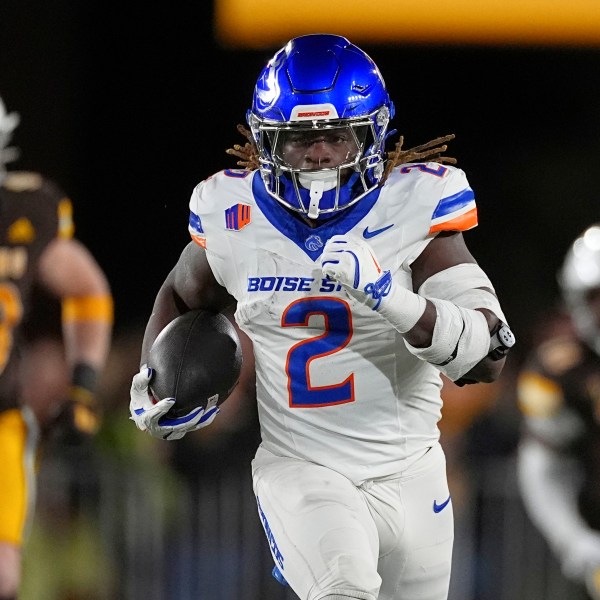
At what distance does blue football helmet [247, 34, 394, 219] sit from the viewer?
2373 millimetres

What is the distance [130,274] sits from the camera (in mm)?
5762

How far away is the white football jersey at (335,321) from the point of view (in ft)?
7.82

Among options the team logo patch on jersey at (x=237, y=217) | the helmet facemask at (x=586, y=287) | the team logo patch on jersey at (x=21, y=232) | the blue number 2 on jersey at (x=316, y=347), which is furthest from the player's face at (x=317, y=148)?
the helmet facemask at (x=586, y=287)

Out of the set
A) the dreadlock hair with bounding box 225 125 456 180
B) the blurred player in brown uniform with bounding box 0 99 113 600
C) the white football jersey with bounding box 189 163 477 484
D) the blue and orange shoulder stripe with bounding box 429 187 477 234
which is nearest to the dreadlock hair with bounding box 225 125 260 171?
the dreadlock hair with bounding box 225 125 456 180

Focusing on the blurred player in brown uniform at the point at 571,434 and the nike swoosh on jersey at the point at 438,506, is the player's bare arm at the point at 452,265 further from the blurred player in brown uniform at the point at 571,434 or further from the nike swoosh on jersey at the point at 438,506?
the blurred player in brown uniform at the point at 571,434

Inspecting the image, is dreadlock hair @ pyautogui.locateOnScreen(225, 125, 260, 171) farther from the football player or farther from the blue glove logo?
the blue glove logo

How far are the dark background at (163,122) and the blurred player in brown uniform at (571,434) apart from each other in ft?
3.30

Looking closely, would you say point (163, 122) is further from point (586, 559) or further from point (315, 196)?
point (315, 196)

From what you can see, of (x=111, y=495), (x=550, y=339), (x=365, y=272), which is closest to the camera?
(x=365, y=272)

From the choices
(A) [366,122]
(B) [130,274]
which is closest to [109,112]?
(B) [130,274]

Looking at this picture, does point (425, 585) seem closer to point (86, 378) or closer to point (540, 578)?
point (86, 378)

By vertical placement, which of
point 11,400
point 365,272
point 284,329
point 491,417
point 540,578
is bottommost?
point 540,578

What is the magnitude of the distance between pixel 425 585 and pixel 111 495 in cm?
225

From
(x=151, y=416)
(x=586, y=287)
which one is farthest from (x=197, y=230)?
(x=586, y=287)
